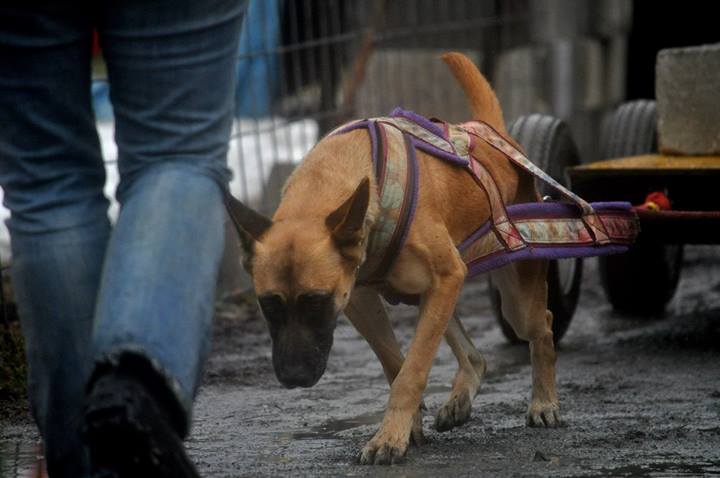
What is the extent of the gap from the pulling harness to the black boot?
1299 millimetres

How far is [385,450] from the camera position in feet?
11.3

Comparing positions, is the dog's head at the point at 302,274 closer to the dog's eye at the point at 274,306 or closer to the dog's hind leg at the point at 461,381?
the dog's eye at the point at 274,306

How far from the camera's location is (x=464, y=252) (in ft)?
12.8

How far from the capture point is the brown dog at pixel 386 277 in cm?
327

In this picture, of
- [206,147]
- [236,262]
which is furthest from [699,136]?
[206,147]

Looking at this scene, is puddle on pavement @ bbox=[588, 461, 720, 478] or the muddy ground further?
the muddy ground

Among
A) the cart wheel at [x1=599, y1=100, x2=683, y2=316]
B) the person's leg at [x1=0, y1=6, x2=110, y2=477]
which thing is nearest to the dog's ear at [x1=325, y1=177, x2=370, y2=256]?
the person's leg at [x1=0, y1=6, x2=110, y2=477]

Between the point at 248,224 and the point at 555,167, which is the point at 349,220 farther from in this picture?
the point at 555,167

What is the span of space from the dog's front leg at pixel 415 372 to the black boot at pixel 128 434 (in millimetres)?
1211

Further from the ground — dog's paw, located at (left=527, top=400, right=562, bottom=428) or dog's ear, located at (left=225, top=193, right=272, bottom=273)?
dog's ear, located at (left=225, top=193, right=272, bottom=273)

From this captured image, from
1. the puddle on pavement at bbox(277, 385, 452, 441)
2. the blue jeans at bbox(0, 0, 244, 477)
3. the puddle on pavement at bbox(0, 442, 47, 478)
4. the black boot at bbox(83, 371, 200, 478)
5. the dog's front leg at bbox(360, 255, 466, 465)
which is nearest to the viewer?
the black boot at bbox(83, 371, 200, 478)

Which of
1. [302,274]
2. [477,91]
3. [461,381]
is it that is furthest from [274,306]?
[477,91]

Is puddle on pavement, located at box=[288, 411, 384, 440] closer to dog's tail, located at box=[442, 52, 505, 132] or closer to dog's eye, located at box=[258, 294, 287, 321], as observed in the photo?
dog's eye, located at box=[258, 294, 287, 321]

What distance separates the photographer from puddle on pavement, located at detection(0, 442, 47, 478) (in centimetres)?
333
